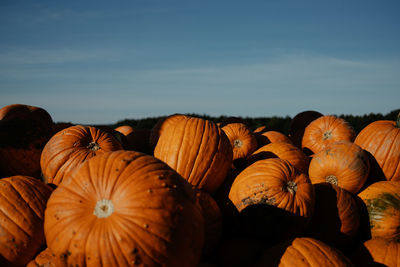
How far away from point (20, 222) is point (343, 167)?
131 inches

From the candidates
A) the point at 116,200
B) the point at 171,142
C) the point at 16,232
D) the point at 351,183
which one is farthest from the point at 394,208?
the point at 16,232

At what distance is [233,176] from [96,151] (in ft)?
5.24

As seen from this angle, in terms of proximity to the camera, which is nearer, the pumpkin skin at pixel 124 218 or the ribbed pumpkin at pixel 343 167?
the pumpkin skin at pixel 124 218

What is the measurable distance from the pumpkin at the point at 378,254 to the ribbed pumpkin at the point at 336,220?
19cm

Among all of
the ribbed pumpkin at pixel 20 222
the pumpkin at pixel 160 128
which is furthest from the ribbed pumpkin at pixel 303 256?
the pumpkin at pixel 160 128

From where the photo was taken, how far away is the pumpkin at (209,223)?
262 cm

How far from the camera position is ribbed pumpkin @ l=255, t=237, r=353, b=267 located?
218cm

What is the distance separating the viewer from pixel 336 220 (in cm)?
292

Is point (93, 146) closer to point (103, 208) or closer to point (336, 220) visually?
point (103, 208)

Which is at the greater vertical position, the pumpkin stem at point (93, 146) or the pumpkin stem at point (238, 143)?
the pumpkin stem at point (93, 146)

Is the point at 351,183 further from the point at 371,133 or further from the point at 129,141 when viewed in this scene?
the point at 129,141

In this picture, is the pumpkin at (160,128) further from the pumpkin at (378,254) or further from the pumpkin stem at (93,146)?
the pumpkin at (378,254)

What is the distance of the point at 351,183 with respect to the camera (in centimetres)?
339

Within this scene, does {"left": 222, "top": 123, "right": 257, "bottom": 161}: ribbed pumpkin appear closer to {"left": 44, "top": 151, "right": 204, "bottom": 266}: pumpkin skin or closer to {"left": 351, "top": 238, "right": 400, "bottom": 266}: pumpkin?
{"left": 351, "top": 238, "right": 400, "bottom": 266}: pumpkin
